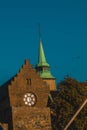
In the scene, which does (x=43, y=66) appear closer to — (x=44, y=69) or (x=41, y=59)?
(x=44, y=69)

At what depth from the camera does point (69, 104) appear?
67.4 meters

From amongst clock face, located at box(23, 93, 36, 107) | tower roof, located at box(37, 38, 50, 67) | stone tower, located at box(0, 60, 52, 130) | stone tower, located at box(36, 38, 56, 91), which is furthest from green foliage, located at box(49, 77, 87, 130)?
tower roof, located at box(37, 38, 50, 67)

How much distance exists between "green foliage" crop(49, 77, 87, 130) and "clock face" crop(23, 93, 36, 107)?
5950mm

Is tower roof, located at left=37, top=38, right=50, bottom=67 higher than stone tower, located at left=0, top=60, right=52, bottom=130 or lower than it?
higher

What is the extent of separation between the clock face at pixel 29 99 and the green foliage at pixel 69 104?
595 cm

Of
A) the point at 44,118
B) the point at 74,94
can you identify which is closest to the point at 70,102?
the point at 74,94

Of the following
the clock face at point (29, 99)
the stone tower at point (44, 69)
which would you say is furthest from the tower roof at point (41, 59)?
the clock face at point (29, 99)

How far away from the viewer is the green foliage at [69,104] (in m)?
65.4

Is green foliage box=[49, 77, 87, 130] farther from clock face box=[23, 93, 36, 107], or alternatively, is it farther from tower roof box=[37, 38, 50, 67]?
tower roof box=[37, 38, 50, 67]

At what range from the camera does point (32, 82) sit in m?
76.2

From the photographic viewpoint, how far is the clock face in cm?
7569

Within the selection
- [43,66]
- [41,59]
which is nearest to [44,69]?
[43,66]

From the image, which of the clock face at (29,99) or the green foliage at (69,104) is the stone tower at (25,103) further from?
the green foliage at (69,104)

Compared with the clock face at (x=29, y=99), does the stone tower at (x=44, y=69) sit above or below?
above
